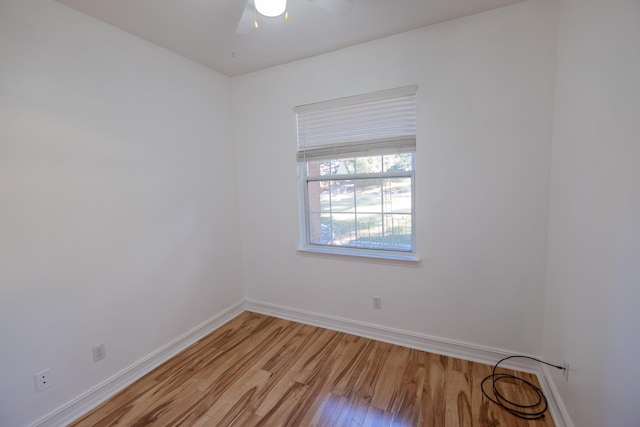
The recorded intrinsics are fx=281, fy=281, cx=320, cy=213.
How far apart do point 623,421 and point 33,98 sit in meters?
3.17

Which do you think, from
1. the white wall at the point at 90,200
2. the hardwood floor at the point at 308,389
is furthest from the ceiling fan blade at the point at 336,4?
the hardwood floor at the point at 308,389

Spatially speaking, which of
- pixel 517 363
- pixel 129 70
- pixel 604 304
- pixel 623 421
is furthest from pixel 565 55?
pixel 129 70

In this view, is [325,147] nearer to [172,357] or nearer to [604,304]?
[604,304]

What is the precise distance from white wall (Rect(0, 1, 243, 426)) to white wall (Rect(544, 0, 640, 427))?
9.09ft

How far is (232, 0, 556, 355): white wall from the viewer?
6.29ft

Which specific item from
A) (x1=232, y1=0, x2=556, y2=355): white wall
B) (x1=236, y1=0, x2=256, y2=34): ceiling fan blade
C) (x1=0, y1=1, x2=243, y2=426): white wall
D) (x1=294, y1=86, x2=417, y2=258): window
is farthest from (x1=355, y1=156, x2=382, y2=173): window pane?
(x1=0, y1=1, x2=243, y2=426): white wall

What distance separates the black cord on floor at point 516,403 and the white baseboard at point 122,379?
2.38 metres

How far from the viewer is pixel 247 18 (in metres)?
1.55

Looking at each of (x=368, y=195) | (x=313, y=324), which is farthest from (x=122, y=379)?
(x=368, y=195)

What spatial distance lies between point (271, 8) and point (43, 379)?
244 cm

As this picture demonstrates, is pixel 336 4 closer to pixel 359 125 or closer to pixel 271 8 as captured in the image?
pixel 271 8

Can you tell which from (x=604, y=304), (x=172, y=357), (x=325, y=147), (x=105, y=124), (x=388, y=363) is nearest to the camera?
(x=604, y=304)

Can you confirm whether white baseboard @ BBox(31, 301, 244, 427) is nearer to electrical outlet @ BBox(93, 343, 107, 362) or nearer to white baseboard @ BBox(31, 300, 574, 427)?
white baseboard @ BBox(31, 300, 574, 427)

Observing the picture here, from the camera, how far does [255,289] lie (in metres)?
3.18
